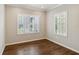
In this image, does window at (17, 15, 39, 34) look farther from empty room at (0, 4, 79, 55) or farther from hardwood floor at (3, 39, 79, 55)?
hardwood floor at (3, 39, 79, 55)

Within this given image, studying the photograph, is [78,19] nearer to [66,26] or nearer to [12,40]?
[66,26]

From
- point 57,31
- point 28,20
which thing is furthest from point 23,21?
point 57,31

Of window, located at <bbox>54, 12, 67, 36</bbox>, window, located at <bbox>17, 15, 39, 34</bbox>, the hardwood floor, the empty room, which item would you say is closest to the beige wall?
the empty room

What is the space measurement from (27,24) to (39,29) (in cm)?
92

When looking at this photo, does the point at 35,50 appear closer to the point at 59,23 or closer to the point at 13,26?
the point at 13,26

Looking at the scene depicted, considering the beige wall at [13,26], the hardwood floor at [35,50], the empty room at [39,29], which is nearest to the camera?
the hardwood floor at [35,50]

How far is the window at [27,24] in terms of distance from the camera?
4910 millimetres

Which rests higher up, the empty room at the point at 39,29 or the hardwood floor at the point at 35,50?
the empty room at the point at 39,29

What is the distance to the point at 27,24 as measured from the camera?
525 centimetres

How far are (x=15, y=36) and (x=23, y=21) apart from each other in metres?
1.02

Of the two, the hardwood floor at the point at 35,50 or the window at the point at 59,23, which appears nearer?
the hardwood floor at the point at 35,50

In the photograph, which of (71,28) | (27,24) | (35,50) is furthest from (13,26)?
(71,28)

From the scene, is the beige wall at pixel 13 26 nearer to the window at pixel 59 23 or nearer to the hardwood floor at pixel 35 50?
the hardwood floor at pixel 35 50

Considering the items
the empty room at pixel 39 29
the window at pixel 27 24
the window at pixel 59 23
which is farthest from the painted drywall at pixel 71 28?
the window at pixel 27 24
